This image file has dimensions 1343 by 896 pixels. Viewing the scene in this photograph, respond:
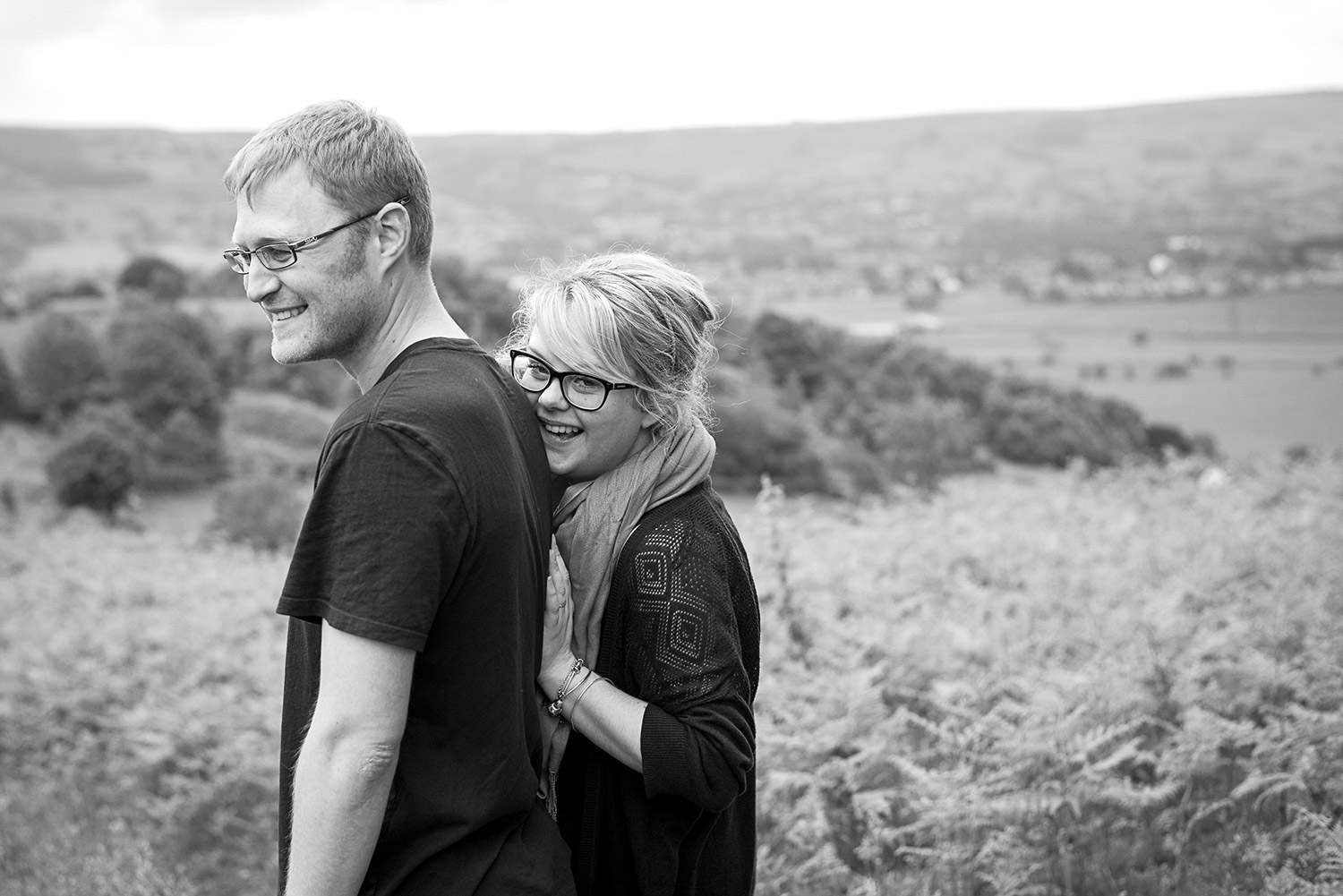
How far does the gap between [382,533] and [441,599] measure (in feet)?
0.60

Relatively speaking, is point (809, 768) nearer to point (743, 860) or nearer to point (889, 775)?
point (889, 775)

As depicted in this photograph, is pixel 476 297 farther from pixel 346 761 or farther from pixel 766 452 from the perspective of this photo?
pixel 346 761

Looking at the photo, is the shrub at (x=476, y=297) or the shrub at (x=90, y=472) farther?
the shrub at (x=476, y=297)

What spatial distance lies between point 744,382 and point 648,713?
53420 millimetres

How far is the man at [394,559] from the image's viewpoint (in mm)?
1835

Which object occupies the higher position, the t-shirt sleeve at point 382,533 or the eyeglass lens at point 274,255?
the eyeglass lens at point 274,255

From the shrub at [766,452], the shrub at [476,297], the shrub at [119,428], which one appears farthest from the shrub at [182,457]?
the shrub at [766,452]

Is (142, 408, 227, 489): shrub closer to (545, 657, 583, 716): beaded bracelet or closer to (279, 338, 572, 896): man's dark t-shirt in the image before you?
(545, 657, 583, 716): beaded bracelet

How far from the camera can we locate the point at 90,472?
135 ft

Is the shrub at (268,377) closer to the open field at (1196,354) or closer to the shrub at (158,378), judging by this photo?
the shrub at (158,378)

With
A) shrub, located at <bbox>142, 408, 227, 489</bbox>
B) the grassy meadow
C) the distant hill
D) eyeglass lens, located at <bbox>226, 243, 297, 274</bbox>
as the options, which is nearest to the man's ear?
eyeglass lens, located at <bbox>226, 243, 297, 274</bbox>

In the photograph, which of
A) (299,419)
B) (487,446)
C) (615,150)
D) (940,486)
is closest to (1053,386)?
(940,486)

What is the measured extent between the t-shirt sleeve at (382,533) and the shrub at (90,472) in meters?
42.9

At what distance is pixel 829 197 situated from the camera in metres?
107
